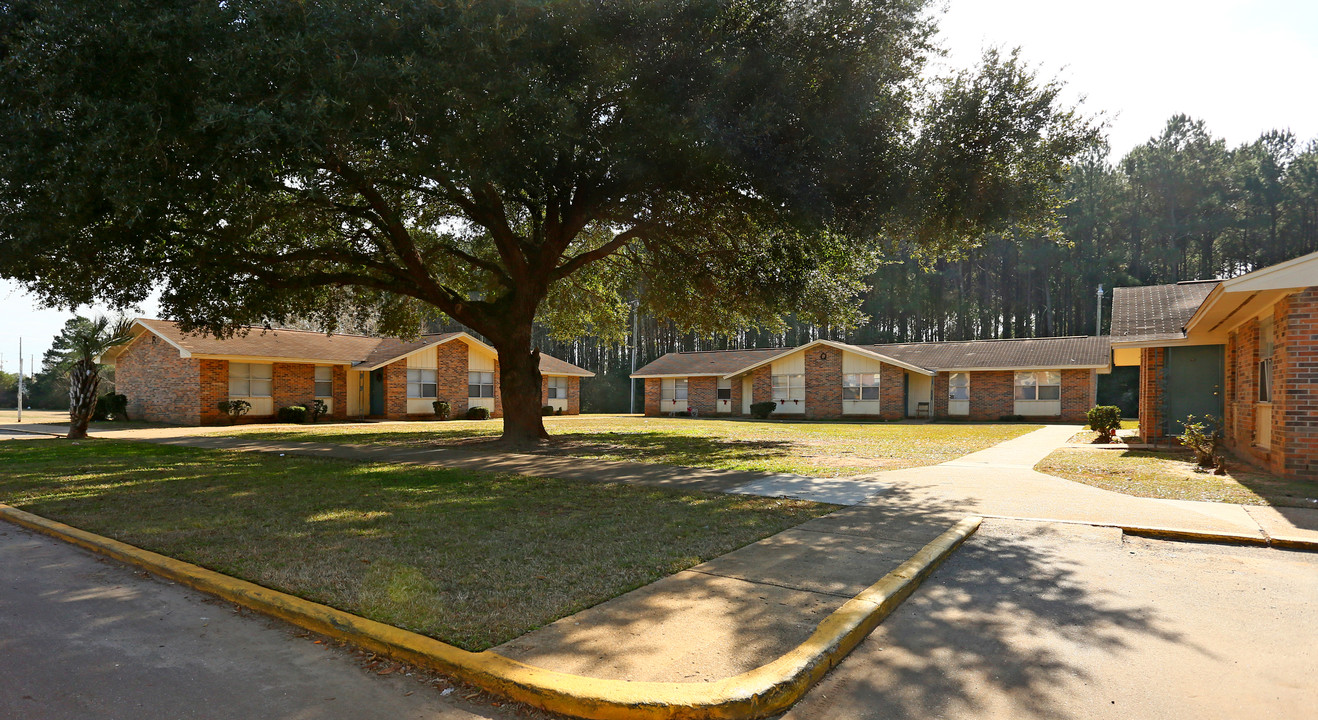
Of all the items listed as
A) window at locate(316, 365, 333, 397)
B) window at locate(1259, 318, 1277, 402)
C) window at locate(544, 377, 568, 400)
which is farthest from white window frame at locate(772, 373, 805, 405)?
window at locate(1259, 318, 1277, 402)

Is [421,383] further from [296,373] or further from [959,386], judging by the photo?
[959,386]

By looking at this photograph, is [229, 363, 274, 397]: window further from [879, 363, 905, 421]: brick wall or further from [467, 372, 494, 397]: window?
[879, 363, 905, 421]: brick wall

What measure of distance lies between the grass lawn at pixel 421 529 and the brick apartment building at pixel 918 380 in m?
29.0

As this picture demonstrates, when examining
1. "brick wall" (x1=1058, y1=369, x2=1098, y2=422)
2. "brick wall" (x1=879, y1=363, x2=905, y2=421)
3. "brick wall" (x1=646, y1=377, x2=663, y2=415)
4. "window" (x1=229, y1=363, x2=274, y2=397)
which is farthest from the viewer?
"brick wall" (x1=646, y1=377, x2=663, y2=415)

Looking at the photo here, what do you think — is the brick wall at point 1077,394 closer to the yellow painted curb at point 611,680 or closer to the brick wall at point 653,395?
the brick wall at point 653,395

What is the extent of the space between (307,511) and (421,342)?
90.7 ft

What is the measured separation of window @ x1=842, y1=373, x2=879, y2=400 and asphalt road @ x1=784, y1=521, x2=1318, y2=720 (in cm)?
3101

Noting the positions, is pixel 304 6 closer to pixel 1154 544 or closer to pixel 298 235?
pixel 298 235

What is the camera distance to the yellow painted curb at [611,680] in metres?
3.38

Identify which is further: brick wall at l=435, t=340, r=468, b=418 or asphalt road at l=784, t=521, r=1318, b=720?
brick wall at l=435, t=340, r=468, b=418

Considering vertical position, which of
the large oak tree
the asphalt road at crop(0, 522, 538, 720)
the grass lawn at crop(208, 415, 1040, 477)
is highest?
the large oak tree

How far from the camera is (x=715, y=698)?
11.2ft

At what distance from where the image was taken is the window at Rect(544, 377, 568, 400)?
1671 inches

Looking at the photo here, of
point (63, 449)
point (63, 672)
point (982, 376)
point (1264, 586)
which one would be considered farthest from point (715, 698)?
point (982, 376)
